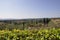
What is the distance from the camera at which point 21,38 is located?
7551 millimetres

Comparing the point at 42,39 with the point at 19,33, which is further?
the point at 19,33

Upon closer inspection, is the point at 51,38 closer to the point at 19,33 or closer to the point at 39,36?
the point at 39,36

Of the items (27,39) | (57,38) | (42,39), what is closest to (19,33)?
(27,39)

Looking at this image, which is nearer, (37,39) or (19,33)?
(37,39)

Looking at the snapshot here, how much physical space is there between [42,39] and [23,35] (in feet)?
3.37

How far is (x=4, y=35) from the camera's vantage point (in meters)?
7.80

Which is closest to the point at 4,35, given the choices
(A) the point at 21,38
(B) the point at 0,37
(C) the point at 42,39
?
(B) the point at 0,37

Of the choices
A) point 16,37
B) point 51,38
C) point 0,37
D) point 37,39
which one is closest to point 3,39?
point 0,37

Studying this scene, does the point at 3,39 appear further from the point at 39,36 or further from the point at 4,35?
the point at 39,36

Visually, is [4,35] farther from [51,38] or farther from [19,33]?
[51,38]

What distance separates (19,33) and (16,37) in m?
0.52

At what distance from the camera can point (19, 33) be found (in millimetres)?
8102

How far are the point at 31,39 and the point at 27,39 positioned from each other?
20cm

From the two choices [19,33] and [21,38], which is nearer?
[21,38]
